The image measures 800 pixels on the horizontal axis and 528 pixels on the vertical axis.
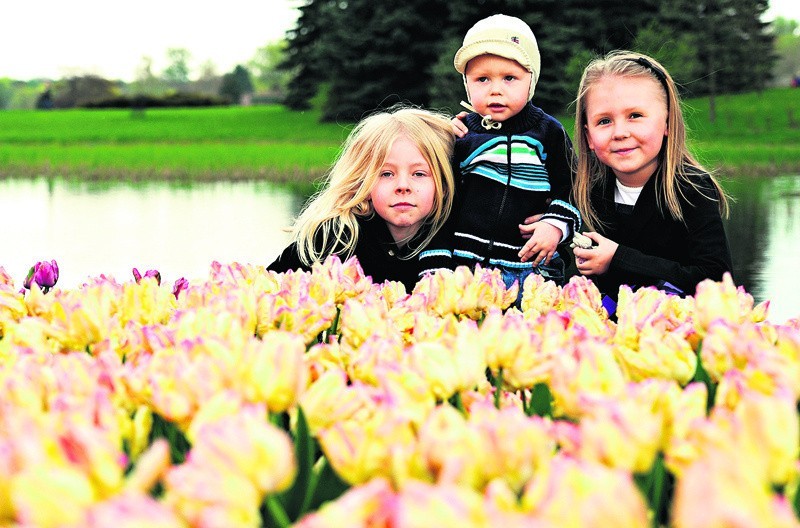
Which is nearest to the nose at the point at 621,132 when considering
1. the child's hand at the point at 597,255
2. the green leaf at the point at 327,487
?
the child's hand at the point at 597,255

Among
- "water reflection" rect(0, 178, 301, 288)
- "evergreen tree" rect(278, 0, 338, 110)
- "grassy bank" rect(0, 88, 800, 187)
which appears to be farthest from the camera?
"evergreen tree" rect(278, 0, 338, 110)

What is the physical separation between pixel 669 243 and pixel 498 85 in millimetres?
803

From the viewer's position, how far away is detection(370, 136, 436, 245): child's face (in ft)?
10.4

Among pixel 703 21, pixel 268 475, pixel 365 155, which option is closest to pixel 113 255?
pixel 365 155

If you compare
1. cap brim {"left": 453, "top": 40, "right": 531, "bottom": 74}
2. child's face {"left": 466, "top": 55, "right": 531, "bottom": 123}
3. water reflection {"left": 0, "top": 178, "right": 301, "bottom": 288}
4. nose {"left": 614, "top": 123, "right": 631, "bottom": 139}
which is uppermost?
cap brim {"left": 453, "top": 40, "right": 531, "bottom": 74}

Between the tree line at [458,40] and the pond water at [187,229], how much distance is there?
11694 millimetres

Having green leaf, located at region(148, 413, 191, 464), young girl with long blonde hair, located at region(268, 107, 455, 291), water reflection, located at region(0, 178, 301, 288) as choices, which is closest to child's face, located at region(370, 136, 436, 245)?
young girl with long blonde hair, located at region(268, 107, 455, 291)

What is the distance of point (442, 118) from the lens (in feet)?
11.4

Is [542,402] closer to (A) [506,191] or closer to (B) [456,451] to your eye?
(B) [456,451]

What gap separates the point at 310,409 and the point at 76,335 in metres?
0.53

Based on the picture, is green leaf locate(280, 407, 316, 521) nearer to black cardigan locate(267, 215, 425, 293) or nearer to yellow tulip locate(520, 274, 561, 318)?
yellow tulip locate(520, 274, 561, 318)

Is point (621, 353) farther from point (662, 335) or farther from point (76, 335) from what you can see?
point (76, 335)

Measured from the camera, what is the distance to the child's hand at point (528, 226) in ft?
11.0

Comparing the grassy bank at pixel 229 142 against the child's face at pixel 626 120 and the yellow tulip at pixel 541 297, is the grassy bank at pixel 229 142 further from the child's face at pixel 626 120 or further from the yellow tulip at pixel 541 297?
the yellow tulip at pixel 541 297
